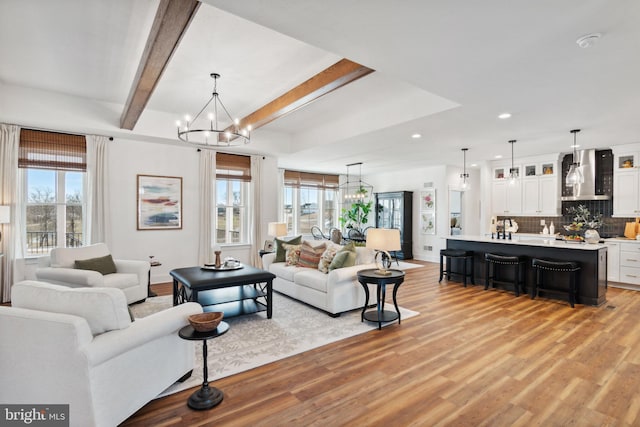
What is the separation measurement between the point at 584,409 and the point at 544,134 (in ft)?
15.1

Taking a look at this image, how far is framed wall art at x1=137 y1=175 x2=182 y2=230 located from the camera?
6.04 m

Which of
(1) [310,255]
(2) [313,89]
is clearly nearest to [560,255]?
(1) [310,255]

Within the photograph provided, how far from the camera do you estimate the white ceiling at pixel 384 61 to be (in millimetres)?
2266

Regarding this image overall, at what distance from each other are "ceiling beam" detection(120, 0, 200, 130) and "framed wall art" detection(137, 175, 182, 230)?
7.41 feet

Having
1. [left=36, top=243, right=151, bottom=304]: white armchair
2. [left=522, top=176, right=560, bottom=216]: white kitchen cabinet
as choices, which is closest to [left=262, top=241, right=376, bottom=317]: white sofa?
[left=36, top=243, right=151, bottom=304]: white armchair

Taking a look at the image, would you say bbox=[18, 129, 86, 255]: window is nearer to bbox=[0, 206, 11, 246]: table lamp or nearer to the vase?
bbox=[0, 206, 11, 246]: table lamp

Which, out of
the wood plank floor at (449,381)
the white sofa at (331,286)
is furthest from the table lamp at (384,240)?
the wood plank floor at (449,381)

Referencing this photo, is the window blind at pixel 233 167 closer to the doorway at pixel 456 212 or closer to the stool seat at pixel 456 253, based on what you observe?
the stool seat at pixel 456 253

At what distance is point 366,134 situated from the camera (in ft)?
18.3

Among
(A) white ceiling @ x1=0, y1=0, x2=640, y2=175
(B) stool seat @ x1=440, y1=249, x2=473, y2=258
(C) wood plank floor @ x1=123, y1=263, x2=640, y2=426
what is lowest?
(C) wood plank floor @ x1=123, y1=263, x2=640, y2=426

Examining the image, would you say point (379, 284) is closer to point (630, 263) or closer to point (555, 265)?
point (555, 265)

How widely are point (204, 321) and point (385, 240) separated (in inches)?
93.0

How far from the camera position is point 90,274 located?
13.3 ft

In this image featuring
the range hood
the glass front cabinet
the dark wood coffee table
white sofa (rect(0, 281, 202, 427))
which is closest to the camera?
white sofa (rect(0, 281, 202, 427))
